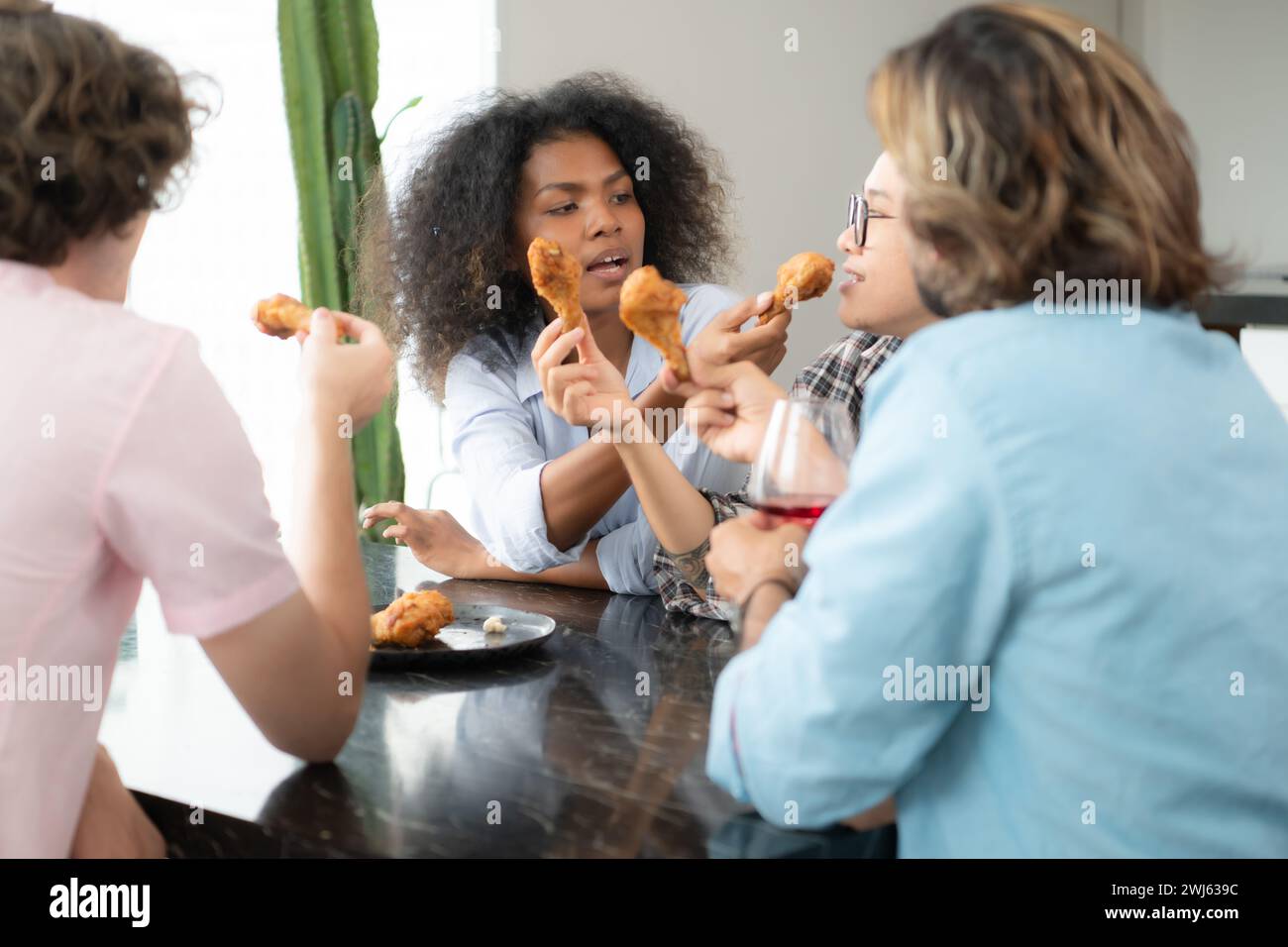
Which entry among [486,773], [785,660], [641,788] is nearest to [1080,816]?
[785,660]

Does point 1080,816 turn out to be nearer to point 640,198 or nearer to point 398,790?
point 398,790

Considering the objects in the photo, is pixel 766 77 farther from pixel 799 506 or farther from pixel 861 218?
pixel 799 506

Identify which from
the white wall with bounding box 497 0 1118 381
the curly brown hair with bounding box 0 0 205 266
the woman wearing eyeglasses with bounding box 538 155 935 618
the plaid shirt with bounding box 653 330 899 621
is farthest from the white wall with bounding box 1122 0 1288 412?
the curly brown hair with bounding box 0 0 205 266

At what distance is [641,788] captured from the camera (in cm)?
98

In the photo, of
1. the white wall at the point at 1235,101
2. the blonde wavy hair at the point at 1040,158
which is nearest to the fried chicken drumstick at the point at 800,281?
the blonde wavy hair at the point at 1040,158

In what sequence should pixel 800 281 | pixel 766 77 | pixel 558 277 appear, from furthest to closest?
1. pixel 766 77
2. pixel 800 281
3. pixel 558 277

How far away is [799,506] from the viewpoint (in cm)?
106

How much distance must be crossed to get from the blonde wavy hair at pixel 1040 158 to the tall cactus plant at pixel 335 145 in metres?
2.21

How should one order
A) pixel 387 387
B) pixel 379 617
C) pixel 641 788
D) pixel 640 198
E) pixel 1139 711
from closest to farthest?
pixel 1139 711
pixel 641 788
pixel 387 387
pixel 379 617
pixel 640 198

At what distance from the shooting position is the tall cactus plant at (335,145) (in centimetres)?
296

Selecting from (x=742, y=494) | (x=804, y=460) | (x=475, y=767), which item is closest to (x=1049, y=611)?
(x=804, y=460)

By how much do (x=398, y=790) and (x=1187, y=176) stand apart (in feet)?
2.49

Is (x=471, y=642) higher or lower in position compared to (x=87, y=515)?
lower

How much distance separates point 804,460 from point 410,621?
1.70 ft
